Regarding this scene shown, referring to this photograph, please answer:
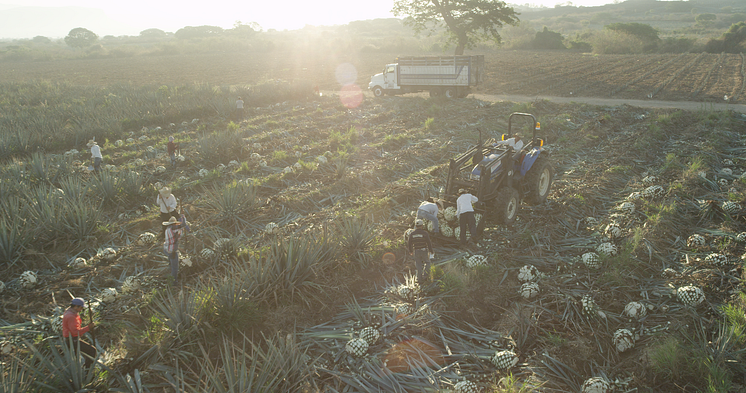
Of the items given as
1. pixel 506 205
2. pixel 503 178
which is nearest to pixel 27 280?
pixel 506 205

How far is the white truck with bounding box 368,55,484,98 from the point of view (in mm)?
26688

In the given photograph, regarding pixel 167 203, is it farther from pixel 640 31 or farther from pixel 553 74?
pixel 640 31

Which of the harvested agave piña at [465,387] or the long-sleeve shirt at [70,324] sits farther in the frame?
the long-sleeve shirt at [70,324]

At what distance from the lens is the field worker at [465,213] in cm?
745

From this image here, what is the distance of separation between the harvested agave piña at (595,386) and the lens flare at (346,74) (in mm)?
37178

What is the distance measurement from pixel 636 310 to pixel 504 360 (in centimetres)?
237

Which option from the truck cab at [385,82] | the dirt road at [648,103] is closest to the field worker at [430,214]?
the dirt road at [648,103]

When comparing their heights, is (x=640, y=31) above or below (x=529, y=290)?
above

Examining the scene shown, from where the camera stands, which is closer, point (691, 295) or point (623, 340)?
point (623, 340)

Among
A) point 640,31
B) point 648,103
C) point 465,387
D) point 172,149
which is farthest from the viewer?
point 640,31

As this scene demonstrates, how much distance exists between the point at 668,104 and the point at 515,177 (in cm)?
2017

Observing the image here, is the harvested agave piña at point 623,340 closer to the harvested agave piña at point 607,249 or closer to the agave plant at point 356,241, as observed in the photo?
the harvested agave piña at point 607,249

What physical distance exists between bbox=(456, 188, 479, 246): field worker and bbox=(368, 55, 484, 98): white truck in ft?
69.9

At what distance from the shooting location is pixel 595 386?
13.8 ft
